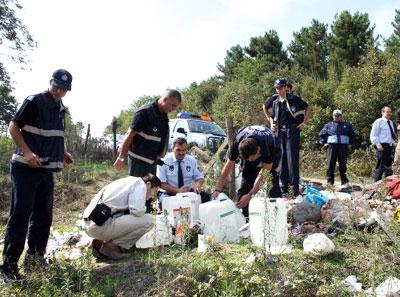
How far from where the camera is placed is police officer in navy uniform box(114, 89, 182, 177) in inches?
207

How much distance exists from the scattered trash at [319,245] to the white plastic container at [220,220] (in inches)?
36.1

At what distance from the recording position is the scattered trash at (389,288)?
314cm

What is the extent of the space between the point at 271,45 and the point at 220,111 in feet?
43.6

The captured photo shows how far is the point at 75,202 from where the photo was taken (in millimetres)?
9547

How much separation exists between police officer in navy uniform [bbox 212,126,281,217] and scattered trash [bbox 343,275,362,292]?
1.47m

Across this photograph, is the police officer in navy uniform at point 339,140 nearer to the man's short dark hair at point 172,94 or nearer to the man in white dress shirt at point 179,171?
the man in white dress shirt at point 179,171

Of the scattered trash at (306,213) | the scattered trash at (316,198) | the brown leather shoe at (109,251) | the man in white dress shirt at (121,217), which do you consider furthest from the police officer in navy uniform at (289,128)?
the brown leather shoe at (109,251)

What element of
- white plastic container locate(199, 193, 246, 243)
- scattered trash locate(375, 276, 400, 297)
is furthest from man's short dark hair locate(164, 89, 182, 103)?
scattered trash locate(375, 276, 400, 297)

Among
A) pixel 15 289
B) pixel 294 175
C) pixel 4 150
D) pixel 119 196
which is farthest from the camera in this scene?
pixel 4 150

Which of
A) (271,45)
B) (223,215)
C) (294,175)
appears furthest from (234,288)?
(271,45)

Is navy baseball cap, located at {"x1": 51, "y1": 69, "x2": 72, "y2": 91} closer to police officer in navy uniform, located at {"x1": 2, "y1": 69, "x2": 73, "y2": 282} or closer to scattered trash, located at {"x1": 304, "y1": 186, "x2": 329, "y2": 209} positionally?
police officer in navy uniform, located at {"x1": 2, "y1": 69, "x2": 73, "y2": 282}

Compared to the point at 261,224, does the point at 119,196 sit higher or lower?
higher

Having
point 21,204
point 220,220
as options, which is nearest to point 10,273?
point 21,204

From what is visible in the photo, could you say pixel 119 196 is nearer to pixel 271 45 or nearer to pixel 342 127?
pixel 342 127
